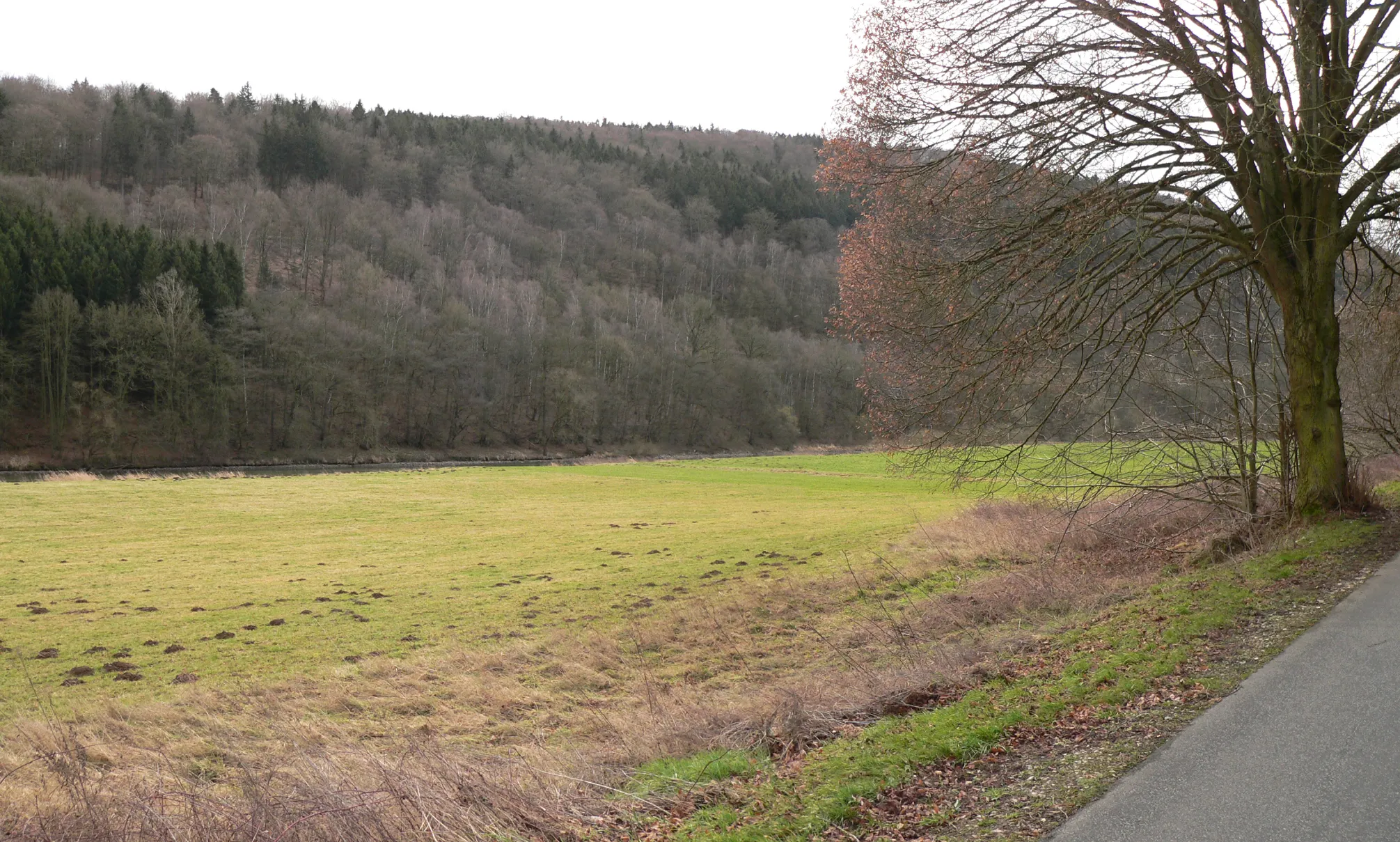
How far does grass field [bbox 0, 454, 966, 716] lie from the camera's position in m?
14.6

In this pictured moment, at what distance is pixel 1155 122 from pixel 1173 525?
819 cm

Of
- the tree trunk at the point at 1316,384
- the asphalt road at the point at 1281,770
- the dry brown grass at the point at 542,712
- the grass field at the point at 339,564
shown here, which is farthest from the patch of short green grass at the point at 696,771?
the tree trunk at the point at 1316,384

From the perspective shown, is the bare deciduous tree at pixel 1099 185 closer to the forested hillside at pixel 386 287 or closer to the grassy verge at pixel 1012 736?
the grassy verge at pixel 1012 736

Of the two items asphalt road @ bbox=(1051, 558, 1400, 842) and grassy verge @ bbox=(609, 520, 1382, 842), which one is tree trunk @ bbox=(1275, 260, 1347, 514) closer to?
grassy verge @ bbox=(609, 520, 1382, 842)

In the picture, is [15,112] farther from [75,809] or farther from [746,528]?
[75,809]

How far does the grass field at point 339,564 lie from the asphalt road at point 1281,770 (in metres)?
11.7

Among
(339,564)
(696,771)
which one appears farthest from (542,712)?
(339,564)

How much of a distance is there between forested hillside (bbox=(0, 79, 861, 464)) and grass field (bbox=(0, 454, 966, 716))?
49.9 feet

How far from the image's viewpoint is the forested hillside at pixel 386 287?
73.0m

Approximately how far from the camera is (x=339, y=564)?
23.8m

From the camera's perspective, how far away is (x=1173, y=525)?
17.2 m

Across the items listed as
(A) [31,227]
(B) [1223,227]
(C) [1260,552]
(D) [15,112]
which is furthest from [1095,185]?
(D) [15,112]

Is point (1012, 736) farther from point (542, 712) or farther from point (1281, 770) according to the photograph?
point (542, 712)

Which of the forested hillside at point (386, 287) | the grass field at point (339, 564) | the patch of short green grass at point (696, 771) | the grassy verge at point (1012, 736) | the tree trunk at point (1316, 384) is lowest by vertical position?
the grass field at point (339, 564)
